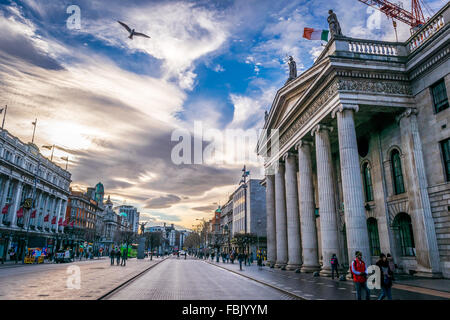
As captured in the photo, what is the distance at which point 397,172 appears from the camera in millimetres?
21750

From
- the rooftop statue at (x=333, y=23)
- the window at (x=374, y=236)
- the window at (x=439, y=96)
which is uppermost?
the rooftop statue at (x=333, y=23)

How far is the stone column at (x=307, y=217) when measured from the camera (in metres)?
24.2

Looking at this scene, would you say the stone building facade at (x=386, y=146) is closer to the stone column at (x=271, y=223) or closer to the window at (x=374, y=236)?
the window at (x=374, y=236)

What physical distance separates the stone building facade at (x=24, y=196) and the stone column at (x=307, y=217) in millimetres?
35773

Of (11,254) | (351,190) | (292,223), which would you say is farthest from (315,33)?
(11,254)

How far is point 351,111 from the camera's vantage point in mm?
19719

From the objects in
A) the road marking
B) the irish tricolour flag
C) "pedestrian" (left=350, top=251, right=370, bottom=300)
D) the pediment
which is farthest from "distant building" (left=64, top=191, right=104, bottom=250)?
"pedestrian" (left=350, top=251, right=370, bottom=300)

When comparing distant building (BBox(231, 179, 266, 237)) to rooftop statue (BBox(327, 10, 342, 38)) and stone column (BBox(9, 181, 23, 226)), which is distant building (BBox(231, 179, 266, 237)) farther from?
rooftop statue (BBox(327, 10, 342, 38))

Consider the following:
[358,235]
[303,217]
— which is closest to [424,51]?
[358,235]

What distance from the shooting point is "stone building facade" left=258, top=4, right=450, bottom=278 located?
59.0 feet

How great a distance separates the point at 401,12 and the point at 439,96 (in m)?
41.0

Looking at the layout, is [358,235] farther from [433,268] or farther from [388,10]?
[388,10]

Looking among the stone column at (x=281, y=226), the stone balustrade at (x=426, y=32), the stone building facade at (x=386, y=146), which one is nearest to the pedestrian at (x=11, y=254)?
the stone column at (x=281, y=226)
